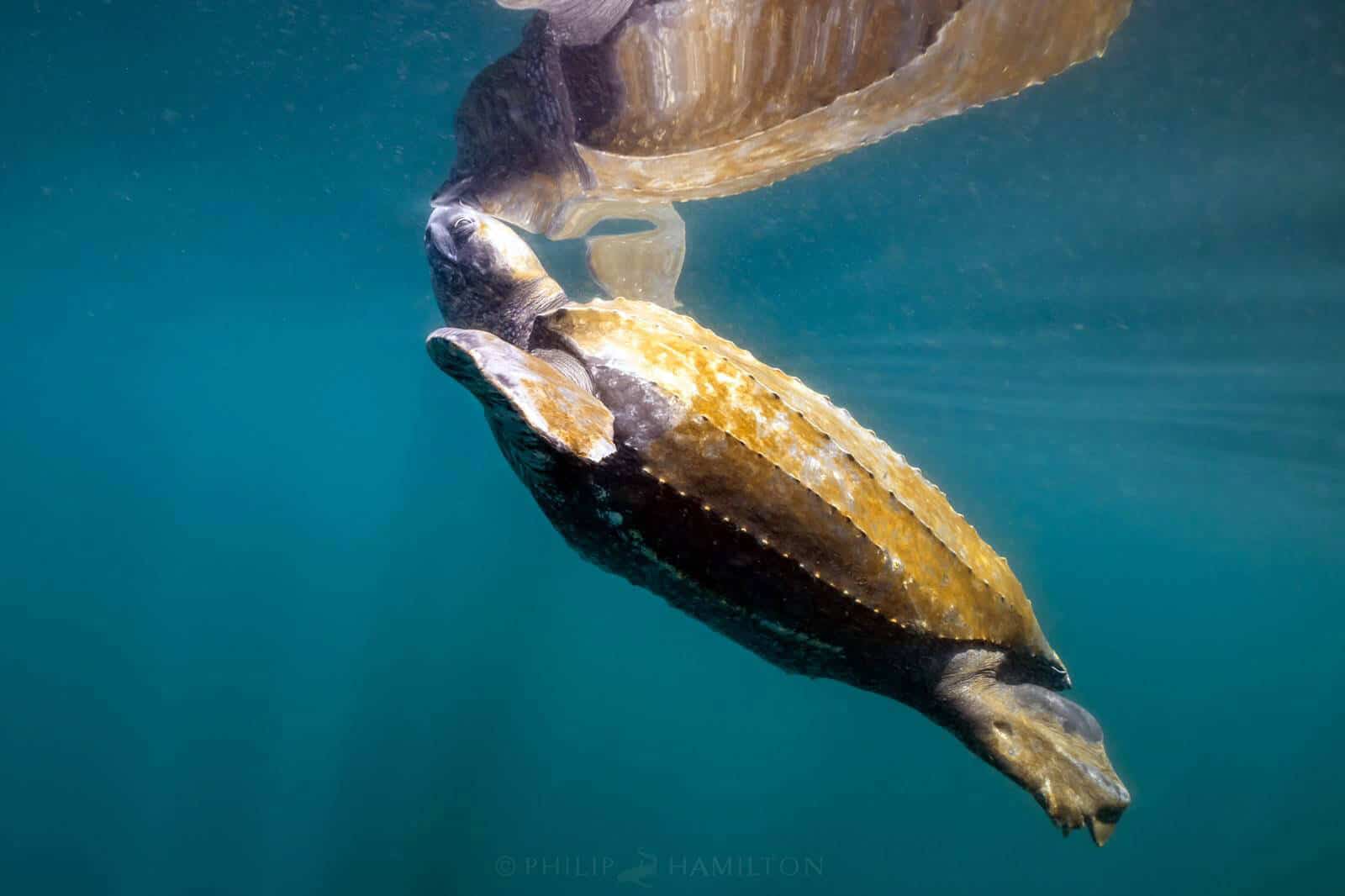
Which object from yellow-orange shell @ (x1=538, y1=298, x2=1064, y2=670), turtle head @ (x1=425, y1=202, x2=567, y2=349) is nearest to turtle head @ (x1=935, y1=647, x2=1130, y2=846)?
yellow-orange shell @ (x1=538, y1=298, x2=1064, y2=670)

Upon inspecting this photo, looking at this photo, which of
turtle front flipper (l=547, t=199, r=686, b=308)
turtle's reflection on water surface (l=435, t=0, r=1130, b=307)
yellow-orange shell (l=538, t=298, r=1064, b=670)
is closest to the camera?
yellow-orange shell (l=538, t=298, r=1064, b=670)

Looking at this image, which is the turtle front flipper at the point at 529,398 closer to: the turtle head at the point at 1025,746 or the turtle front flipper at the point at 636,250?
the turtle head at the point at 1025,746

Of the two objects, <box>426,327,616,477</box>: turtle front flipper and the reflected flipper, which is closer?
<box>426,327,616,477</box>: turtle front flipper

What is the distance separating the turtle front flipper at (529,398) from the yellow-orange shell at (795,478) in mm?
315

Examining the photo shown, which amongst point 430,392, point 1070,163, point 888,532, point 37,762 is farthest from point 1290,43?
point 37,762

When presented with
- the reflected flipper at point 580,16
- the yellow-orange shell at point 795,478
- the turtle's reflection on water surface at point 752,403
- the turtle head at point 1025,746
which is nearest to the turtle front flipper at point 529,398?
the turtle's reflection on water surface at point 752,403

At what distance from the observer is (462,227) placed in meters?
3.87

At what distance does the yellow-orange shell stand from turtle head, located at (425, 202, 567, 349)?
87cm

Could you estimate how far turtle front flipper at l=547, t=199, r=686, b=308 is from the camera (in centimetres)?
898

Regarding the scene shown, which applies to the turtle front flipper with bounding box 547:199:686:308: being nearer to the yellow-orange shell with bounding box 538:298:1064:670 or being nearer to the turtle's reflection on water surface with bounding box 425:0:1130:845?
the turtle's reflection on water surface with bounding box 425:0:1130:845

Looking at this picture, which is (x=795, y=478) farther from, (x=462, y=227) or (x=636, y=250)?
(x=636, y=250)

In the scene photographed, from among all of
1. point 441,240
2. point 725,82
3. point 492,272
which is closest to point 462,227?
point 441,240

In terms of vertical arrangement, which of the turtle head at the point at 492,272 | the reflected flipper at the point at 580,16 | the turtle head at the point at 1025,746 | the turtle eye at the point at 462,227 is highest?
the reflected flipper at the point at 580,16

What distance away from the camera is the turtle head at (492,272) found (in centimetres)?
381
